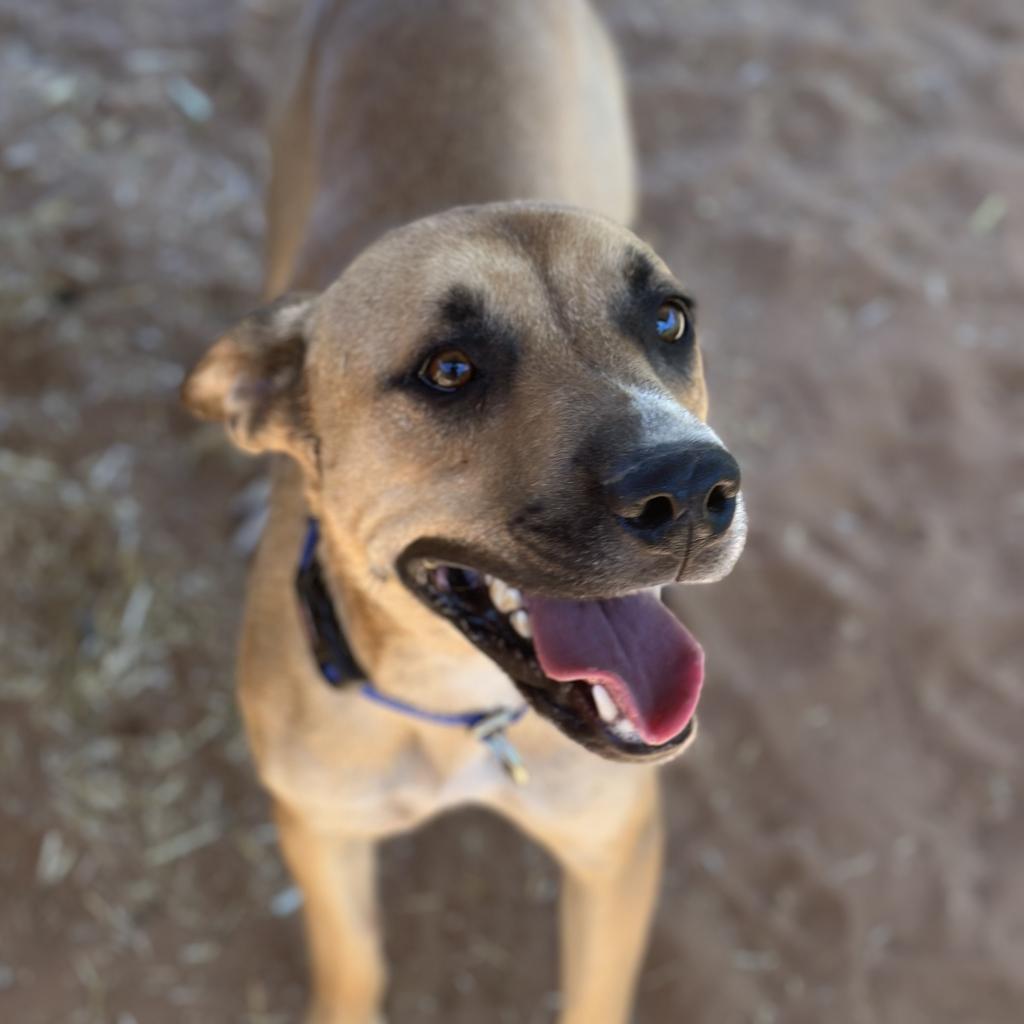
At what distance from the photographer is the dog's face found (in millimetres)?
2283

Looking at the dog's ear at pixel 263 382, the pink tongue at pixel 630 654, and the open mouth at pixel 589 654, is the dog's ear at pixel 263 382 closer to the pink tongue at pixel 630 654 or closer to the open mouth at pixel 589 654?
the open mouth at pixel 589 654

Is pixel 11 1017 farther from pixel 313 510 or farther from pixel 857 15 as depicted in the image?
pixel 857 15

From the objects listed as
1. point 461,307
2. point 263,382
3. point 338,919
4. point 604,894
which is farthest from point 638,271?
point 338,919

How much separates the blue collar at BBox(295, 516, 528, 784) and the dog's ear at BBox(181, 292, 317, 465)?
0.25m

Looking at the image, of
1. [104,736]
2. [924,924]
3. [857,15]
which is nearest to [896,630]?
[924,924]

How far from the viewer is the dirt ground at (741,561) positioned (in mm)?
3775

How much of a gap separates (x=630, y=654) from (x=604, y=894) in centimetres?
86

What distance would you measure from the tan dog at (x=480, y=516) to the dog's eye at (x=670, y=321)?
1 centimetres

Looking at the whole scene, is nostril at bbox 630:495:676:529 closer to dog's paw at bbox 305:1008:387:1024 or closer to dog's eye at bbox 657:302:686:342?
dog's eye at bbox 657:302:686:342

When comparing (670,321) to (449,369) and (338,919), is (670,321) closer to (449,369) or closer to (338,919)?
(449,369)

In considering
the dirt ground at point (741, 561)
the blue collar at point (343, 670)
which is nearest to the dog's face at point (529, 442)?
the blue collar at point (343, 670)

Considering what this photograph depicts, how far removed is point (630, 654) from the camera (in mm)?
2574

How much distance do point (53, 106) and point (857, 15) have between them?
3.55 meters

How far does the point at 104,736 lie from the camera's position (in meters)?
4.12
